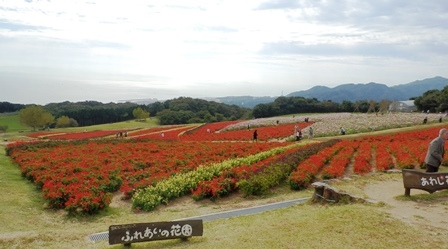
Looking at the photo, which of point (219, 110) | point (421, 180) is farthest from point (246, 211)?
point (219, 110)

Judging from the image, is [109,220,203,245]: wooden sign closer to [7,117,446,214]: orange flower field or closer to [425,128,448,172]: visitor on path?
[7,117,446,214]: orange flower field

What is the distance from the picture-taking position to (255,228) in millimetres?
8367

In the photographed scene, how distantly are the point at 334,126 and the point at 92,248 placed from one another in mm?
34220

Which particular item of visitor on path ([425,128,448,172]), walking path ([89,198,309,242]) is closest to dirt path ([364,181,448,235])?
visitor on path ([425,128,448,172])

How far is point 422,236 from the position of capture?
24.6 ft

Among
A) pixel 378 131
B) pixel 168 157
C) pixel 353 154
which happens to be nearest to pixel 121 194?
pixel 168 157

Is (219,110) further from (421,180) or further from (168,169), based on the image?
(421,180)

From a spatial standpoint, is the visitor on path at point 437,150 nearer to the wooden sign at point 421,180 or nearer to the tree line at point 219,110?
the wooden sign at point 421,180

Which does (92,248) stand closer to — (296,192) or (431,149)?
(296,192)

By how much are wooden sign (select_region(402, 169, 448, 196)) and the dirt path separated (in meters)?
0.44

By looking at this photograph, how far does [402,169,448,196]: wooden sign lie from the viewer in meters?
10.5

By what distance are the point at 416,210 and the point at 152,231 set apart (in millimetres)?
6924

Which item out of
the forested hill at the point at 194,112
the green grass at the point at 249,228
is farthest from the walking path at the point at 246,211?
the forested hill at the point at 194,112

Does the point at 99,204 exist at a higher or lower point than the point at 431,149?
lower
